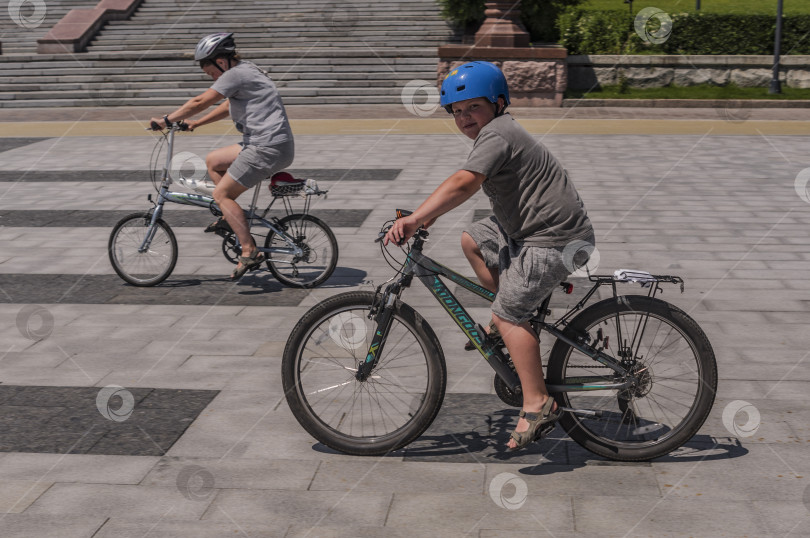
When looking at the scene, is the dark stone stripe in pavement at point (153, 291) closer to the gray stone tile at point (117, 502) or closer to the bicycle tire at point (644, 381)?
the gray stone tile at point (117, 502)

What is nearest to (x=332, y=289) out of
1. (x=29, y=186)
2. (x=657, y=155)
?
(x=29, y=186)

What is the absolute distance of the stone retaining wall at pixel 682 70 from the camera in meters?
22.0

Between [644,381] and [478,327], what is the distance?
0.79 metres

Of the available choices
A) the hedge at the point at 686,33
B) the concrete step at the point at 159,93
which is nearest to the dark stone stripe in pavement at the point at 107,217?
the concrete step at the point at 159,93

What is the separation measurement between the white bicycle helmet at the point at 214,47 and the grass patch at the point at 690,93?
48.1 ft

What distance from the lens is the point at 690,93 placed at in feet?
70.4

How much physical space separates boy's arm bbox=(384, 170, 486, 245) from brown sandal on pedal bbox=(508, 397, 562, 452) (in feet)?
3.28

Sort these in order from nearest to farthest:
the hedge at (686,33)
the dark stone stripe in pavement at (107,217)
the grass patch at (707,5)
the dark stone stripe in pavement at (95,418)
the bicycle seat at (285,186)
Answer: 1. the dark stone stripe in pavement at (95,418)
2. the bicycle seat at (285,186)
3. the dark stone stripe in pavement at (107,217)
4. the hedge at (686,33)
5. the grass patch at (707,5)

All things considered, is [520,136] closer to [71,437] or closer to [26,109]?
[71,437]

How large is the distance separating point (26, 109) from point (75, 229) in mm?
13486

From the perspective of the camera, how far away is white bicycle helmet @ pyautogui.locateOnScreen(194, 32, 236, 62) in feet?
24.5

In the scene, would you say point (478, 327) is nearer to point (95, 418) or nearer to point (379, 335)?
point (379, 335)

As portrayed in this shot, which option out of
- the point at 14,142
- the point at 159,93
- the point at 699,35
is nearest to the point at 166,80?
the point at 159,93

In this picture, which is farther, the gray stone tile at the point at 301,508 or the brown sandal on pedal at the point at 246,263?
the brown sandal on pedal at the point at 246,263
